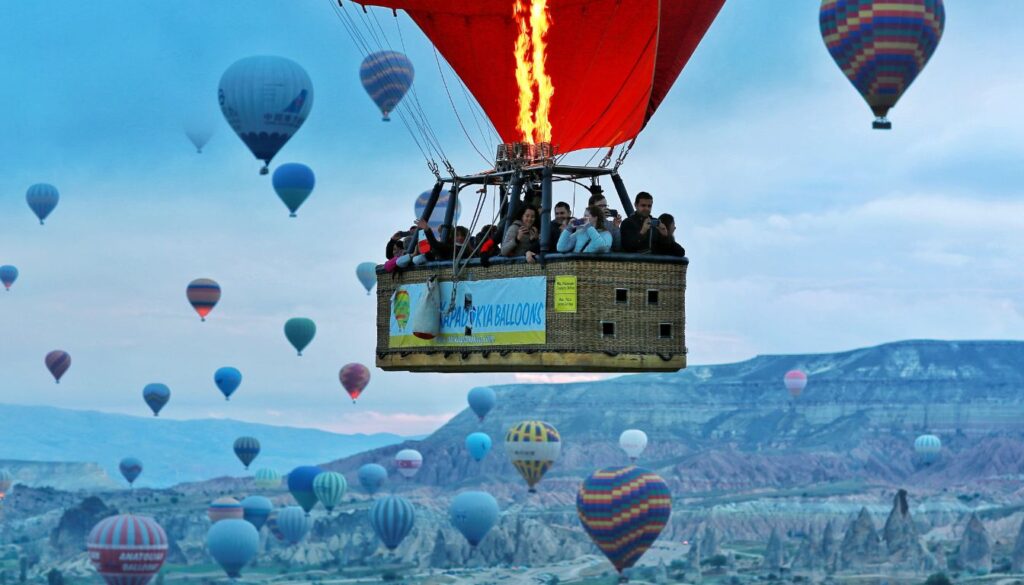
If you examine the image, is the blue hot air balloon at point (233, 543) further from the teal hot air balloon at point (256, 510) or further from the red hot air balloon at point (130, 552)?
the teal hot air balloon at point (256, 510)

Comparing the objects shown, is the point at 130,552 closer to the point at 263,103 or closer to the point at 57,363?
the point at 57,363

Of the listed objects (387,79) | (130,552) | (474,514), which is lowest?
(130,552)

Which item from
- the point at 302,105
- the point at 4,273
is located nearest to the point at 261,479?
the point at 4,273

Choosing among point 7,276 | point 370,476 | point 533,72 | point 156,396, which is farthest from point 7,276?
point 533,72

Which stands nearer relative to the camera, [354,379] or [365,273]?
[365,273]

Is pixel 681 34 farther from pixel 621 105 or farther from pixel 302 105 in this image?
pixel 302 105
